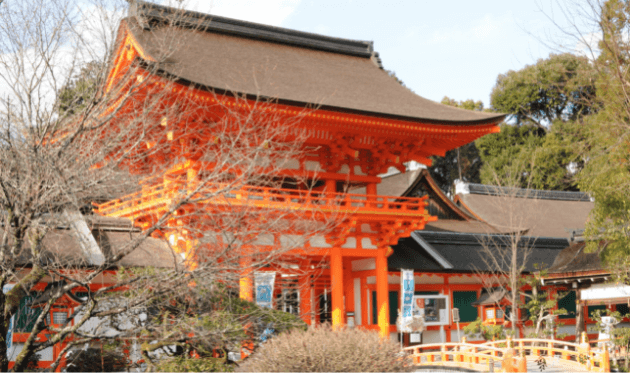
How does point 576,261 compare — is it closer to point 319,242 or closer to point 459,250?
point 459,250

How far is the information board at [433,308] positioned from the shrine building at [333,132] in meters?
1.20

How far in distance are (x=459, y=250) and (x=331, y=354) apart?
1380 cm

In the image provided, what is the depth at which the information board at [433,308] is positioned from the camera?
18172 millimetres

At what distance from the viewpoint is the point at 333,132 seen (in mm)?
14312

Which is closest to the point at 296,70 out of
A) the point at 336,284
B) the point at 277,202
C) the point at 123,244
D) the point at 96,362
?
the point at 277,202

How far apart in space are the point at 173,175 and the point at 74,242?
311 cm

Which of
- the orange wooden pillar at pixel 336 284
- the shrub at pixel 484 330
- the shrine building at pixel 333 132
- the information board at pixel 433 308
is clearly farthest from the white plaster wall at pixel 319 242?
the shrub at pixel 484 330

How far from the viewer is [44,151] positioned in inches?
273

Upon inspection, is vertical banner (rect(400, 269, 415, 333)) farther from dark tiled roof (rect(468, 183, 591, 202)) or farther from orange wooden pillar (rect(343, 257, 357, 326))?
dark tiled roof (rect(468, 183, 591, 202))

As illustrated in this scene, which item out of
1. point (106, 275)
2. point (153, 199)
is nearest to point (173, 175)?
point (153, 199)

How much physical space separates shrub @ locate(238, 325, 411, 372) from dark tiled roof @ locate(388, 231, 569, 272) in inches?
385

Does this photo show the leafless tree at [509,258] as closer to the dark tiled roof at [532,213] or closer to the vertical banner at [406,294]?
the dark tiled roof at [532,213]

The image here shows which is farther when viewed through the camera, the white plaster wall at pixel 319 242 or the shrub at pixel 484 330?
the shrub at pixel 484 330

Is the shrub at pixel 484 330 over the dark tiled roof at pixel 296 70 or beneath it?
beneath
